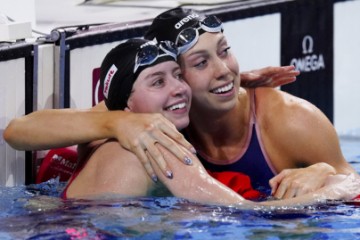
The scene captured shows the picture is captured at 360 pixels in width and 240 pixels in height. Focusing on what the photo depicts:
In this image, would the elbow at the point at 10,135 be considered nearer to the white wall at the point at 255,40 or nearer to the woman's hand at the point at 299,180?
the woman's hand at the point at 299,180

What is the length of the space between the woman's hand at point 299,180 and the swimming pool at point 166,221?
118mm

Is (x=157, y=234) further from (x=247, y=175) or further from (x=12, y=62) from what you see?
(x=12, y=62)

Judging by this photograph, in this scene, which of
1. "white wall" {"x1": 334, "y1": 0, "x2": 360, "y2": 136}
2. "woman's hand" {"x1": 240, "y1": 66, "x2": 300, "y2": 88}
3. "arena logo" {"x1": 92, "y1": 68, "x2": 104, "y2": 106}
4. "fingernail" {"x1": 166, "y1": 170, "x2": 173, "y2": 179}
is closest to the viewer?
"fingernail" {"x1": 166, "y1": 170, "x2": 173, "y2": 179}

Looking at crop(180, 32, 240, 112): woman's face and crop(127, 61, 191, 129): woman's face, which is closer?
crop(127, 61, 191, 129): woman's face

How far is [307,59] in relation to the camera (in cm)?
705

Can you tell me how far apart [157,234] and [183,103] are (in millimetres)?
800

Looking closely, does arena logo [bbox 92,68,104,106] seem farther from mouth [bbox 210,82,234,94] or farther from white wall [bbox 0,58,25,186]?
mouth [bbox 210,82,234,94]

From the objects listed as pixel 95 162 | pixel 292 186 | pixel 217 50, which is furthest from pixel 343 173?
pixel 95 162

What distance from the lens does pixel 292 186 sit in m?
4.72

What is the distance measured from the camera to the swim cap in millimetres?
4770

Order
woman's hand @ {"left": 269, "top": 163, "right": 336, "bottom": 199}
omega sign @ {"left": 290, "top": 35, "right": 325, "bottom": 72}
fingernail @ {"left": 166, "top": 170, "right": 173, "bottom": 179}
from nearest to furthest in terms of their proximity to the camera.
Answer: fingernail @ {"left": 166, "top": 170, "right": 173, "bottom": 179} → woman's hand @ {"left": 269, "top": 163, "right": 336, "bottom": 199} → omega sign @ {"left": 290, "top": 35, "right": 325, "bottom": 72}

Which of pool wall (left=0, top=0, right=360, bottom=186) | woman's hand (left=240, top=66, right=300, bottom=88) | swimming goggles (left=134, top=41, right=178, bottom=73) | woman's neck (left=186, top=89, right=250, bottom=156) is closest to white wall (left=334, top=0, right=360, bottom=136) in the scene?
pool wall (left=0, top=0, right=360, bottom=186)

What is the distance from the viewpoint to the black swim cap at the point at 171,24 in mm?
5074

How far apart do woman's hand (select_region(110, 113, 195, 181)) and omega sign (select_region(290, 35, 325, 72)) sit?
2526 millimetres
